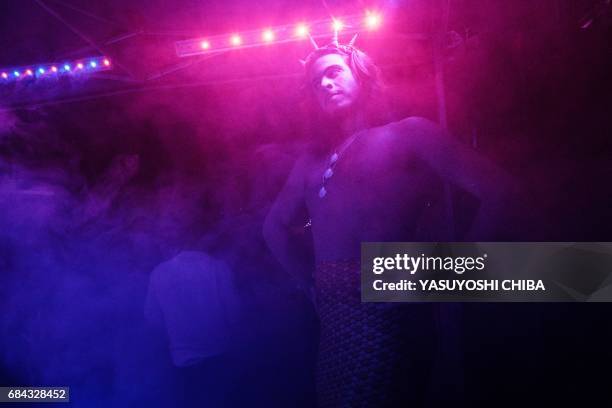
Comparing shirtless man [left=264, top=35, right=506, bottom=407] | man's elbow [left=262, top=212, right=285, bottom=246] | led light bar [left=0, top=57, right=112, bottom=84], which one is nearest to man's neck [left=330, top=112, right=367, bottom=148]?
shirtless man [left=264, top=35, right=506, bottom=407]

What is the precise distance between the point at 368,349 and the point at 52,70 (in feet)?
11.5

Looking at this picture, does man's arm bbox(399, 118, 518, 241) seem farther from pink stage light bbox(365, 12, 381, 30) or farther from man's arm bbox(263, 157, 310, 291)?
pink stage light bbox(365, 12, 381, 30)

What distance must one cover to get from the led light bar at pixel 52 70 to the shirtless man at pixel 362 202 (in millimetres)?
2226

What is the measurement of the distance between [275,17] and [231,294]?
87.9 inches

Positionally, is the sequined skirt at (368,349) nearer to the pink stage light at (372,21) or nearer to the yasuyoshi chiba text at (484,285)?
the yasuyoshi chiba text at (484,285)

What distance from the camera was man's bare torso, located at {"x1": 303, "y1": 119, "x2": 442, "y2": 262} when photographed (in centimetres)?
177

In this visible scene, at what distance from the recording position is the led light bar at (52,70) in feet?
10.8

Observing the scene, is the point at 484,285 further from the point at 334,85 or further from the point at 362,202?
the point at 334,85

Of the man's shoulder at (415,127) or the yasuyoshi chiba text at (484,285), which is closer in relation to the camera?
the man's shoulder at (415,127)

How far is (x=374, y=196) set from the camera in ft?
5.90

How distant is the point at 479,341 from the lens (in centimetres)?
299

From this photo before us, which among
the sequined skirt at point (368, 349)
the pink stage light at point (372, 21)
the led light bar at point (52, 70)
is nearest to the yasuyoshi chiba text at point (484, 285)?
the sequined skirt at point (368, 349)

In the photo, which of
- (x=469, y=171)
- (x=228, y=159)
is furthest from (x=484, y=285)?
(x=228, y=159)

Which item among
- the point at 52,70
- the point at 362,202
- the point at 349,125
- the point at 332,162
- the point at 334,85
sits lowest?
the point at 362,202
